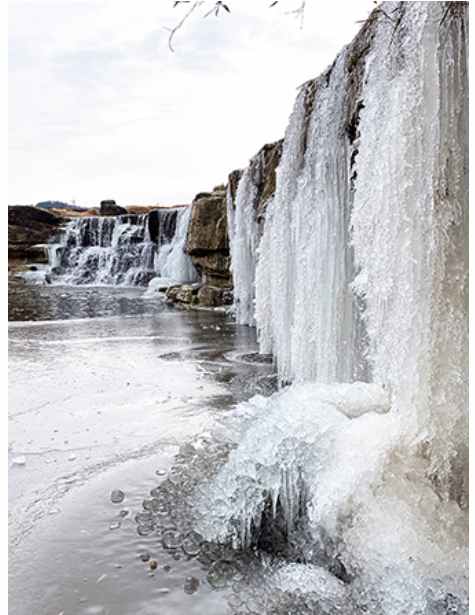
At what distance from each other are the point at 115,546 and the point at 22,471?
1.05 meters

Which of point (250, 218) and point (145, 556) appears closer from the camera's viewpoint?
point (145, 556)

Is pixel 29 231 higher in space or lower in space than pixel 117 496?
higher

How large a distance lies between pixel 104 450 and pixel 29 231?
82.6ft

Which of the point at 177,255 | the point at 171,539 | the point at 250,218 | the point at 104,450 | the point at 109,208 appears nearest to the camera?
the point at 171,539

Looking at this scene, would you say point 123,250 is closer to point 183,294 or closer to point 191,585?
point 183,294

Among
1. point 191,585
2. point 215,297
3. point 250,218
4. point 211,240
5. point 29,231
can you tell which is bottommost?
point 191,585

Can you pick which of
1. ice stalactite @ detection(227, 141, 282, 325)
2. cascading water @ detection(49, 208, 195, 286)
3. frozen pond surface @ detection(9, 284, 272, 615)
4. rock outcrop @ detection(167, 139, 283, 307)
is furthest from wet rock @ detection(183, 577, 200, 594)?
cascading water @ detection(49, 208, 195, 286)

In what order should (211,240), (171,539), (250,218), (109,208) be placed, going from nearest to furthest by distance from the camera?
1. (171,539)
2. (250,218)
3. (211,240)
4. (109,208)

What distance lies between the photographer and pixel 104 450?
348 cm

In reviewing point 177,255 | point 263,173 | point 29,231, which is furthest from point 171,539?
point 29,231

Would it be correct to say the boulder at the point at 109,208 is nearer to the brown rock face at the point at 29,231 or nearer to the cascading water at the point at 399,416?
the brown rock face at the point at 29,231

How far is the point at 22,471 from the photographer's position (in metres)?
3.14

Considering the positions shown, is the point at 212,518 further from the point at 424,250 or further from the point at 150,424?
the point at 150,424

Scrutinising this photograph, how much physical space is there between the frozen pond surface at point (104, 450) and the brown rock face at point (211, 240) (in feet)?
16.3
